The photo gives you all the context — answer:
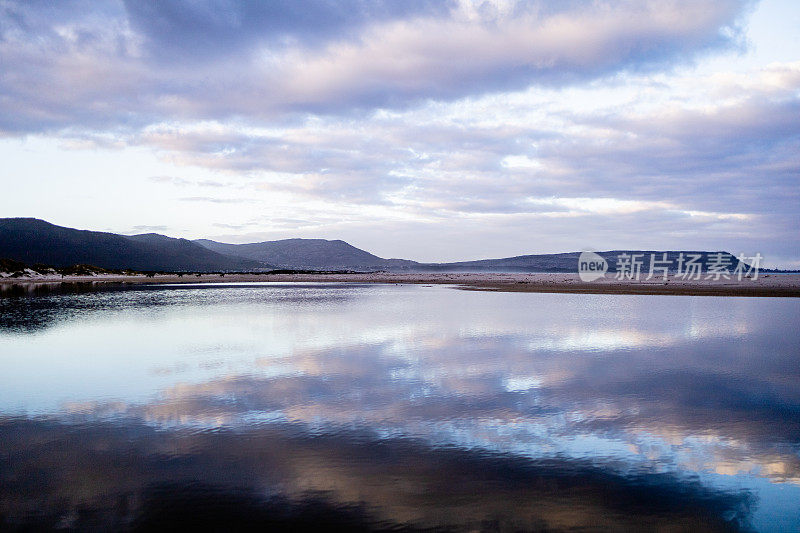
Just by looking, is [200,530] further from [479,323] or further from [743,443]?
[479,323]

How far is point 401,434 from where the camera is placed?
9625 millimetres

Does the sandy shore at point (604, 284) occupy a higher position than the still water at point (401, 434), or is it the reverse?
the sandy shore at point (604, 284)

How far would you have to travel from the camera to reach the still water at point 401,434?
22.0ft

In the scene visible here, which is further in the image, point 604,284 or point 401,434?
point 604,284

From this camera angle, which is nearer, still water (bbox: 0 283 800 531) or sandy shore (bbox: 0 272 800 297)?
still water (bbox: 0 283 800 531)

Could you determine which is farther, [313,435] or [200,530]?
[313,435]

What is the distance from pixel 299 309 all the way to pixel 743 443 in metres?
29.2

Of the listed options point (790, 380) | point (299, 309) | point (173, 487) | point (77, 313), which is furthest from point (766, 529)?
point (77, 313)

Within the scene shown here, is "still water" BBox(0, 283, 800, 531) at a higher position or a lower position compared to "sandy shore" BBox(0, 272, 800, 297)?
lower

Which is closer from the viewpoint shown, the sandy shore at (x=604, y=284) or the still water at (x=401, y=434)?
the still water at (x=401, y=434)

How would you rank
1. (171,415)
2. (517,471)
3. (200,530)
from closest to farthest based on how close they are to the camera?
(200,530) → (517,471) → (171,415)

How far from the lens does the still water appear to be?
22.0 feet

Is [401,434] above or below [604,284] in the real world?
below

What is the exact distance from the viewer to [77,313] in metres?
32.1
